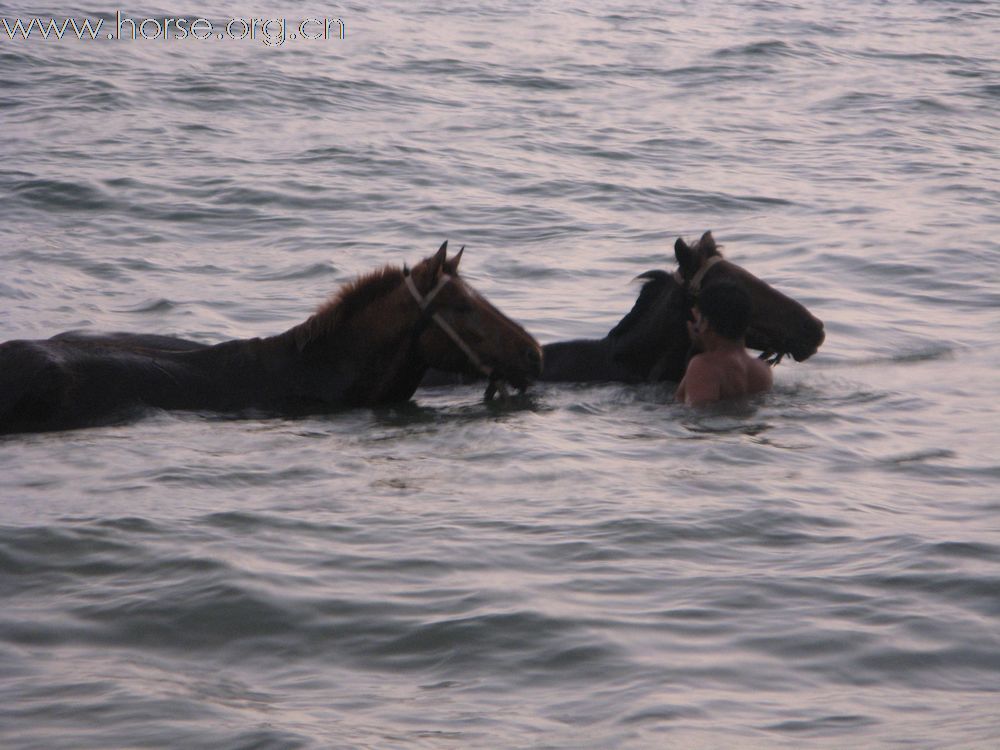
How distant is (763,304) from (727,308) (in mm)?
459

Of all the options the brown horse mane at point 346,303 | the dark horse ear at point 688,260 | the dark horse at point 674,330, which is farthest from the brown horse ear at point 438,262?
the dark horse ear at point 688,260

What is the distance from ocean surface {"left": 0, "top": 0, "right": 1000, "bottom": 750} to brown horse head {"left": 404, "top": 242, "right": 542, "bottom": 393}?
374mm

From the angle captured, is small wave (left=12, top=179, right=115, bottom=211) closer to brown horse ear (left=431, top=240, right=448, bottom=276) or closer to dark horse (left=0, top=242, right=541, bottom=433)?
dark horse (left=0, top=242, right=541, bottom=433)

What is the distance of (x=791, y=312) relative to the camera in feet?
29.1

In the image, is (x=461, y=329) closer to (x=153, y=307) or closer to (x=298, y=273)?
(x=153, y=307)

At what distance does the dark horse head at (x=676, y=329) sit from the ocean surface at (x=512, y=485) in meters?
0.21

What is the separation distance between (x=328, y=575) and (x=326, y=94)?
58.9ft

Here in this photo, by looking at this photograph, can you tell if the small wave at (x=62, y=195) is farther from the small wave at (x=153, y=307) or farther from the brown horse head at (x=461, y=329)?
the brown horse head at (x=461, y=329)

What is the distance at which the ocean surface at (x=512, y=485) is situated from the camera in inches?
177

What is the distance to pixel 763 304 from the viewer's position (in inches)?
349

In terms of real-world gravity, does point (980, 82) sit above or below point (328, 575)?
above

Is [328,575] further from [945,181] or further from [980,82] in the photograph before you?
[980,82]

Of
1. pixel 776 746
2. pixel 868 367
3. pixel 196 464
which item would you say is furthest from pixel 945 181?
pixel 776 746

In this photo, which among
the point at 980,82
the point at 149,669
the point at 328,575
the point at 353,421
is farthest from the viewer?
the point at 980,82
